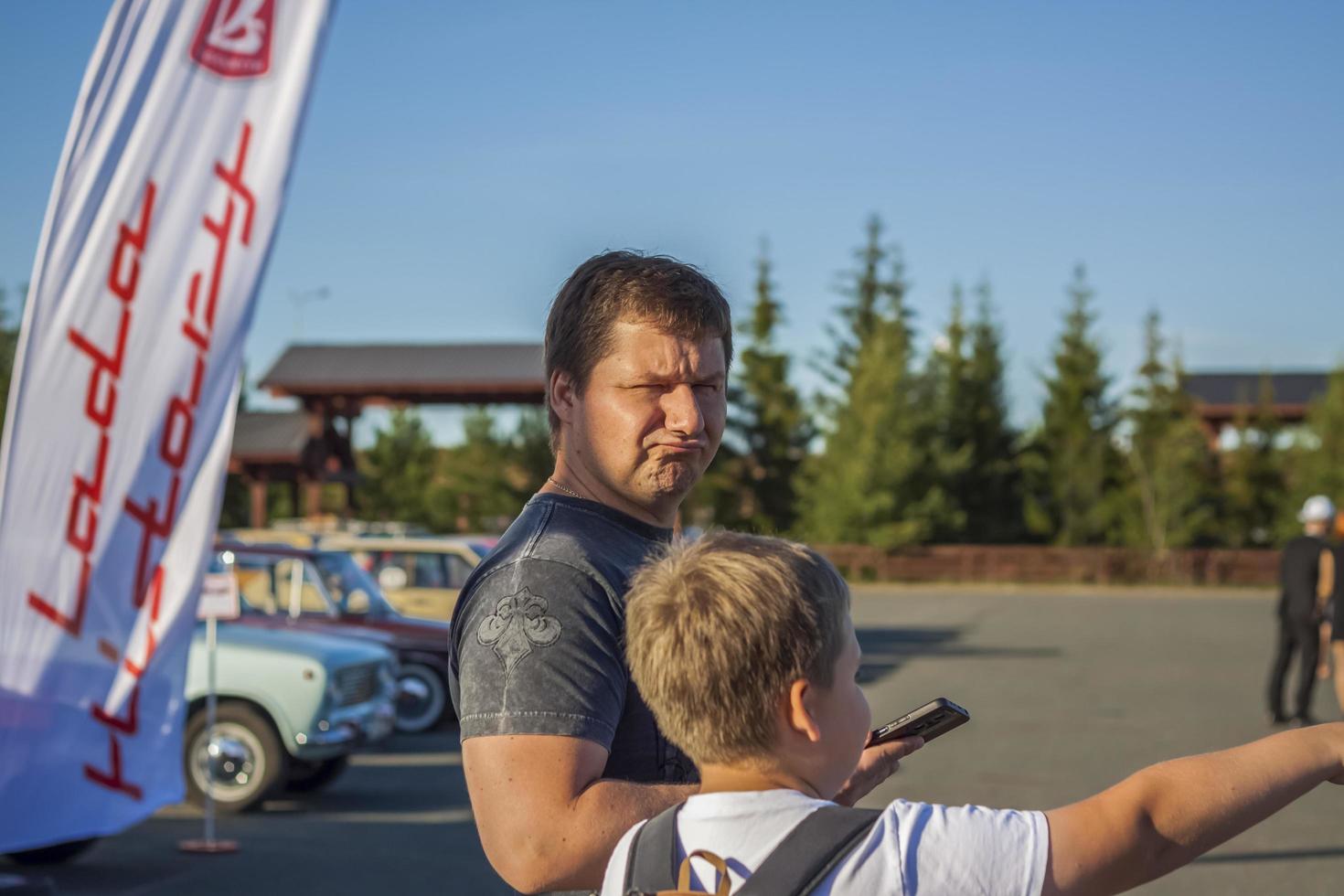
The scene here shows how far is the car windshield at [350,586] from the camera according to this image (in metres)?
15.3

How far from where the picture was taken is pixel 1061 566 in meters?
60.1

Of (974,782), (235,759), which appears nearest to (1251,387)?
(974,782)

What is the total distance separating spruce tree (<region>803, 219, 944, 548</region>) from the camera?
65.2 m

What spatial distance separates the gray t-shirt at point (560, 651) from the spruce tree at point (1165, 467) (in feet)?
201

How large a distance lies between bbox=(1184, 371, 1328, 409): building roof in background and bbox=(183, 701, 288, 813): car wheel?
83.4 m

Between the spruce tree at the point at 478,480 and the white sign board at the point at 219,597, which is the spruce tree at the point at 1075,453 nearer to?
the spruce tree at the point at 478,480

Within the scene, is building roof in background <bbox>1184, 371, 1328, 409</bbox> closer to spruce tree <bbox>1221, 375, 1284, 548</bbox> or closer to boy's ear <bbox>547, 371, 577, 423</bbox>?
spruce tree <bbox>1221, 375, 1284, 548</bbox>

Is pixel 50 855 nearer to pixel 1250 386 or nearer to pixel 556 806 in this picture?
pixel 556 806

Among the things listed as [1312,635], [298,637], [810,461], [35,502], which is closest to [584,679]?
[35,502]

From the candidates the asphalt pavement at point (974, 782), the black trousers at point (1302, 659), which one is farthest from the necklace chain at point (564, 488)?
the black trousers at point (1302, 659)

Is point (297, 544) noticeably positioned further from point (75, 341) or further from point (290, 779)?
point (75, 341)

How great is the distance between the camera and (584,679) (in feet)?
7.56

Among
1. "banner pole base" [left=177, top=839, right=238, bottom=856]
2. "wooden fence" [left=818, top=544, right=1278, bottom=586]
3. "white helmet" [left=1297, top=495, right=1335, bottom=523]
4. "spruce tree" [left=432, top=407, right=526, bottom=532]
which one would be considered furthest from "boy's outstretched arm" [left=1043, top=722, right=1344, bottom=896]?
"wooden fence" [left=818, top=544, right=1278, bottom=586]

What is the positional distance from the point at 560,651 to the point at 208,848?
8.05 metres
